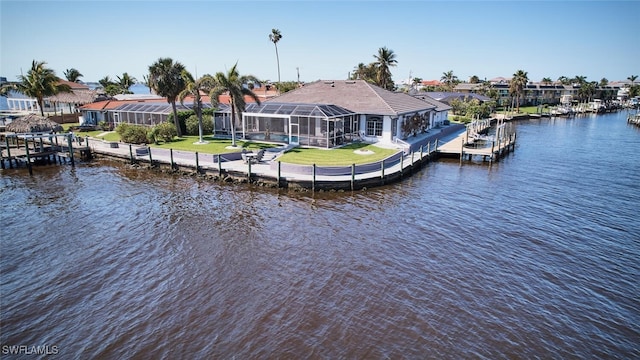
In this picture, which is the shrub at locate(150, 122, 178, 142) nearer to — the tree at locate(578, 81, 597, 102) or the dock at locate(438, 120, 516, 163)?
the dock at locate(438, 120, 516, 163)

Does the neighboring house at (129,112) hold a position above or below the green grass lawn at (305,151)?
above

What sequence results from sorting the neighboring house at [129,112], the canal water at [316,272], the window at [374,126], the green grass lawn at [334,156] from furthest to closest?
the neighboring house at [129,112] < the window at [374,126] < the green grass lawn at [334,156] < the canal water at [316,272]

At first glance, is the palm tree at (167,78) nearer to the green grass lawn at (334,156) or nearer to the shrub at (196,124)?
the shrub at (196,124)

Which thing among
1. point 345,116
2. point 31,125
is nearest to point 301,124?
point 345,116

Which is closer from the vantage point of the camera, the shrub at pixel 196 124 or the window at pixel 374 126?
the window at pixel 374 126

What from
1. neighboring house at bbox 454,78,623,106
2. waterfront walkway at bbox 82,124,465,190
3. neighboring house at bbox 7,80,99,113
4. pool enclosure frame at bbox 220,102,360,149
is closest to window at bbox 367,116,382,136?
pool enclosure frame at bbox 220,102,360,149

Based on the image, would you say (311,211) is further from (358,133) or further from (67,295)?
(358,133)

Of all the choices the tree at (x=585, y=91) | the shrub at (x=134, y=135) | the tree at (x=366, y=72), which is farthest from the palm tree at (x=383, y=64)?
the tree at (x=585, y=91)
